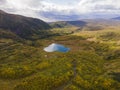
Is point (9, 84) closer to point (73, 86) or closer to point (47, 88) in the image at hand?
point (47, 88)

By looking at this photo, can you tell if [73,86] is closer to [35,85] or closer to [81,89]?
[81,89]

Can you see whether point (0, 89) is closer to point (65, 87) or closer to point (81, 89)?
point (65, 87)

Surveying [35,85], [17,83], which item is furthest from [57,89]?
[17,83]

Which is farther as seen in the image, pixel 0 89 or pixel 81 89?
pixel 81 89

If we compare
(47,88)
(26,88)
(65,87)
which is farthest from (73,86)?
(26,88)

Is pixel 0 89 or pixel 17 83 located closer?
pixel 0 89

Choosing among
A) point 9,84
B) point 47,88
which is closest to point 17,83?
point 9,84

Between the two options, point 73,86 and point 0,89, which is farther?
point 73,86
